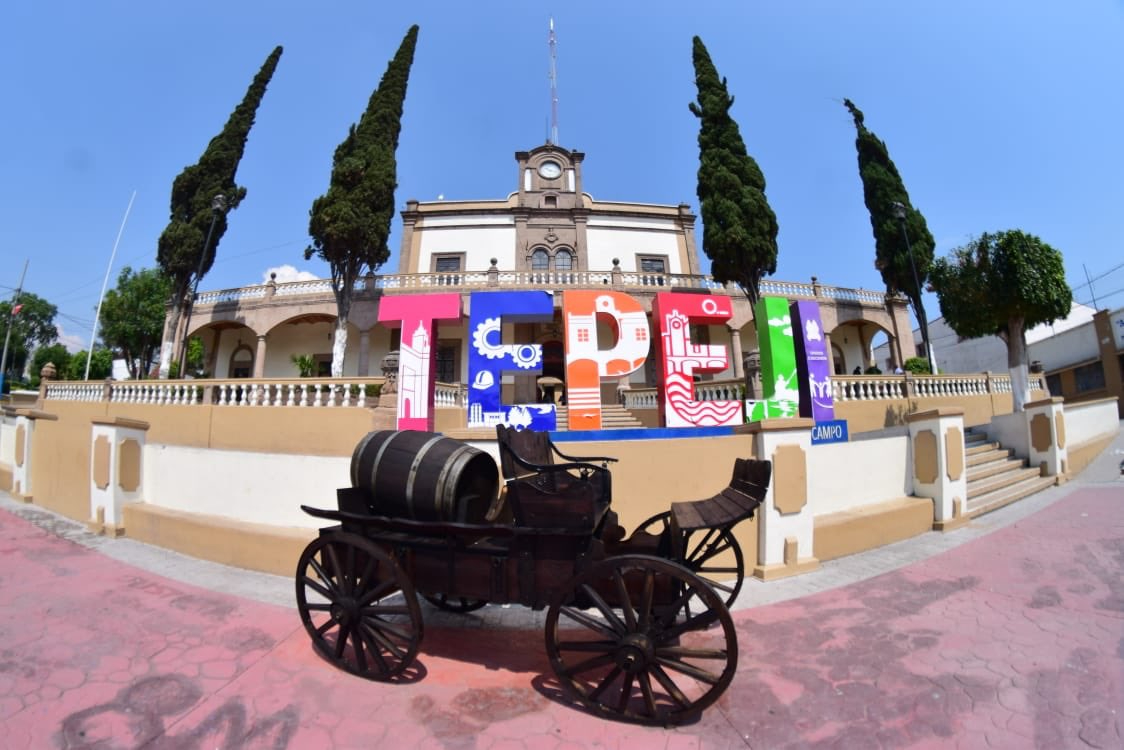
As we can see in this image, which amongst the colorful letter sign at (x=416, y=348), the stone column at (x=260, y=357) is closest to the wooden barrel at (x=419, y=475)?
the colorful letter sign at (x=416, y=348)

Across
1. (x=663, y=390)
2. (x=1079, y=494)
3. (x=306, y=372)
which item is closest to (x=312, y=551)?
(x=663, y=390)

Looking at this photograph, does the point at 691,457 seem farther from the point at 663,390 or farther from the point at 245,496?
the point at 245,496

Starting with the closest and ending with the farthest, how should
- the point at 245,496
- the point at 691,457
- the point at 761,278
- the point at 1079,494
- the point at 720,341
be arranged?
1. the point at 691,457
2. the point at 245,496
3. the point at 1079,494
4. the point at 761,278
5. the point at 720,341

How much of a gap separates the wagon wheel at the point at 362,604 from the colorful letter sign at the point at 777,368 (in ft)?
20.7

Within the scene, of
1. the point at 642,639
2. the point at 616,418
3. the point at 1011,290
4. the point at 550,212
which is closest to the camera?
the point at 642,639

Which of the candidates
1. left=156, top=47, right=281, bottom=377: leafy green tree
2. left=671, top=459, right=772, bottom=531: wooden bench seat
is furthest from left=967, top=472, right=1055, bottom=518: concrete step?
left=156, top=47, right=281, bottom=377: leafy green tree

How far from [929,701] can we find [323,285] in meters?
19.3

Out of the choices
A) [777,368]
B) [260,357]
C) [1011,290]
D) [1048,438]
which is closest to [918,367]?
[1011,290]

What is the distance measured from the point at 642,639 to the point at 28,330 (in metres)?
61.8

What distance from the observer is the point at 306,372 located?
17141 millimetres

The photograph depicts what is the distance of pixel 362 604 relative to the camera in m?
3.08

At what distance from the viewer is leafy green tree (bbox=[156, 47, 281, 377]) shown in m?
17.2

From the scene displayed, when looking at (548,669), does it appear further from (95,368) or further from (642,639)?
(95,368)

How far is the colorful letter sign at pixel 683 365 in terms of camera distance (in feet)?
24.5
